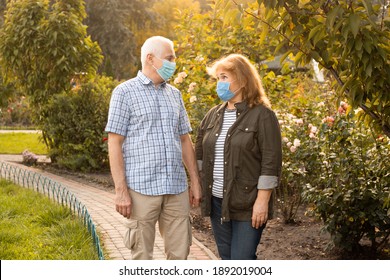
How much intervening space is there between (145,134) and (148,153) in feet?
0.37

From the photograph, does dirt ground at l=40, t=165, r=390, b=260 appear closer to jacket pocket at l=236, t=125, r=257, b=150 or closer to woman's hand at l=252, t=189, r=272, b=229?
woman's hand at l=252, t=189, r=272, b=229

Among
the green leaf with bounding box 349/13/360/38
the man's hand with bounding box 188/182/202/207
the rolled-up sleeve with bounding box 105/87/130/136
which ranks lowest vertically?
the man's hand with bounding box 188/182/202/207

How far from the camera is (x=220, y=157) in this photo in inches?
155

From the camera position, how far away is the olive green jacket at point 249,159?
3789 millimetres

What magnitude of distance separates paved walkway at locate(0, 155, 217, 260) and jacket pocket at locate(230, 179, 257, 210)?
2.06 metres

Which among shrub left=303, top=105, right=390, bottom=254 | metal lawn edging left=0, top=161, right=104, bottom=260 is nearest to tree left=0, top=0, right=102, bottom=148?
metal lawn edging left=0, top=161, right=104, bottom=260

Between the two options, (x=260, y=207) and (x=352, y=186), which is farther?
(x=352, y=186)

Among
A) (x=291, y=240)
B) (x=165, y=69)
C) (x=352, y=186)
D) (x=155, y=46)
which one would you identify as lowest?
(x=291, y=240)

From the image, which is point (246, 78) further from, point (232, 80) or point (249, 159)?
point (249, 159)

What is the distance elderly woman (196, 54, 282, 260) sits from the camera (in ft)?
12.5

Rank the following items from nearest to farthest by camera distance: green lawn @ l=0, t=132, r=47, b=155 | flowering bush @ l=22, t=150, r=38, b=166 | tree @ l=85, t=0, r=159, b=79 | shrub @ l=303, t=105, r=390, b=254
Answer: shrub @ l=303, t=105, r=390, b=254 < flowering bush @ l=22, t=150, r=38, b=166 < green lawn @ l=0, t=132, r=47, b=155 < tree @ l=85, t=0, r=159, b=79

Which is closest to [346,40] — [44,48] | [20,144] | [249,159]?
[249,159]

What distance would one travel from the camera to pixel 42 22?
12.2m

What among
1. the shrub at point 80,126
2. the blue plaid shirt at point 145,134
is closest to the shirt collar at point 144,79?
the blue plaid shirt at point 145,134
